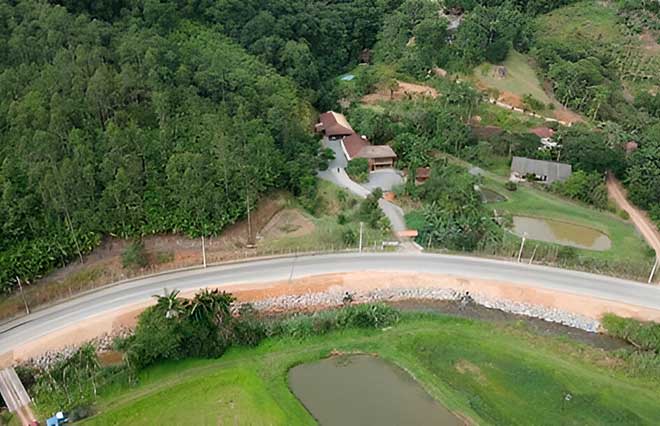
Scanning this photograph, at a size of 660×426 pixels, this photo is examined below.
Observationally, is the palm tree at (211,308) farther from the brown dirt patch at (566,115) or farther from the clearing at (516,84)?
the brown dirt patch at (566,115)

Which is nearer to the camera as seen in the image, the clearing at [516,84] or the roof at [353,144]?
the roof at [353,144]

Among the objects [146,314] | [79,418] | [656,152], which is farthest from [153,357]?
[656,152]

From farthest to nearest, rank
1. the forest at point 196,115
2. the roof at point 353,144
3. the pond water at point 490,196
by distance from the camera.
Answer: the roof at point 353,144 < the pond water at point 490,196 < the forest at point 196,115

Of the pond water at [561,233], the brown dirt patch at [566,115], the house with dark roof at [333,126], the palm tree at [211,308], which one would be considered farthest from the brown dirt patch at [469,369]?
the brown dirt patch at [566,115]

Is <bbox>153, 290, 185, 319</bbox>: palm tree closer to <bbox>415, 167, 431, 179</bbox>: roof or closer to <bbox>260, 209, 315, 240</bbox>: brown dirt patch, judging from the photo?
<bbox>260, 209, 315, 240</bbox>: brown dirt patch

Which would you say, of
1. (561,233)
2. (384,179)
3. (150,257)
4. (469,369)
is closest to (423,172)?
(384,179)
